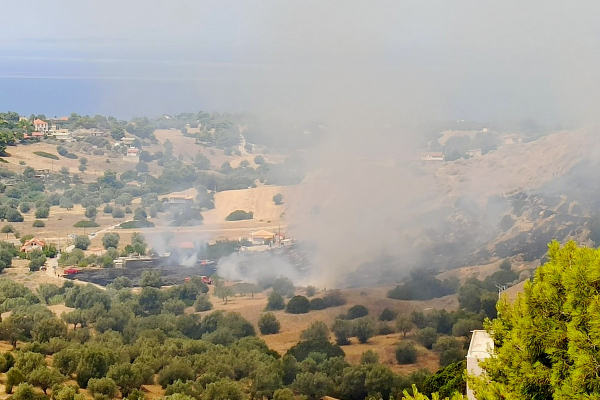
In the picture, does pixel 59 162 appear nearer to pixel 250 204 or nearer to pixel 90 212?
pixel 90 212

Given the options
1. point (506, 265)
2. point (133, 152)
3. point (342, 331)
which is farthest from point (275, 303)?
point (133, 152)

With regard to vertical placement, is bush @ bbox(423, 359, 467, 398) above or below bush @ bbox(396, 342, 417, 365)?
above

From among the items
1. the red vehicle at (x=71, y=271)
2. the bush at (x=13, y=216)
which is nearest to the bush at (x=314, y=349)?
the red vehicle at (x=71, y=271)

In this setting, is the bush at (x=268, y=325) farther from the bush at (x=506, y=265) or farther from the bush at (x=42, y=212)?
the bush at (x=42, y=212)

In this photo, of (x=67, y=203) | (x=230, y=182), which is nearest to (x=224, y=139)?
(x=230, y=182)

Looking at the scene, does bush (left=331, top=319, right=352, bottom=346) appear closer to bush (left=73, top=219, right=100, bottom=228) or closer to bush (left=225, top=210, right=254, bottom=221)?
bush (left=225, top=210, right=254, bottom=221)

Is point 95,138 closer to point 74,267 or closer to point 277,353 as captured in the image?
point 74,267

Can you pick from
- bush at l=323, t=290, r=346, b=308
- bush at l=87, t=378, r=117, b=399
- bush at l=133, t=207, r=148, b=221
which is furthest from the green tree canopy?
bush at l=133, t=207, r=148, b=221
